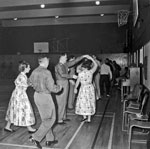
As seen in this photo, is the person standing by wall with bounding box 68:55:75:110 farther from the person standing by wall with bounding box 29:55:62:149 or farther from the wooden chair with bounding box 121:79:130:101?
the person standing by wall with bounding box 29:55:62:149

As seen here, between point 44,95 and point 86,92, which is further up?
point 44,95

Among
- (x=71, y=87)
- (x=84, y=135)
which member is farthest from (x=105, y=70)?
Result: (x=84, y=135)

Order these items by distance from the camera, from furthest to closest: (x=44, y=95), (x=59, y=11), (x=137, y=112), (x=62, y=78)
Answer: (x=59, y=11)
(x=62, y=78)
(x=137, y=112)
(x=44, y=95)

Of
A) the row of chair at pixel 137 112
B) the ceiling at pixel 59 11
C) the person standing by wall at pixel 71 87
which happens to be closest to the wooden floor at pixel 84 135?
the row of chair at pixel 137 112

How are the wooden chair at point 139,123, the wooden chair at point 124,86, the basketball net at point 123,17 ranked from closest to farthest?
the wooden chair at point 139,123, the wooden chair at point 124,86, the basketball net at point 123,17

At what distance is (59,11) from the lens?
50.9ft

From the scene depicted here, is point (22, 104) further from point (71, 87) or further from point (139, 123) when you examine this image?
point (71, 87)

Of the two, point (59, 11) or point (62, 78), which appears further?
point (59, 11)

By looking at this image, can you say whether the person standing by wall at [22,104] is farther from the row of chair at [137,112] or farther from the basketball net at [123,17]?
the basketball net at [123,17]

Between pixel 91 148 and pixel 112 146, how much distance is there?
0.38m

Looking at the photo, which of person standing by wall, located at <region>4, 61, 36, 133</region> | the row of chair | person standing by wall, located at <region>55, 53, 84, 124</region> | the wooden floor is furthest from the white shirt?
person standing by wall, located at <region>4, 61, 36, 133</region>

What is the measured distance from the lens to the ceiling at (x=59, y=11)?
1371cm

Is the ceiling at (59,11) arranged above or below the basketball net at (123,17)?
above

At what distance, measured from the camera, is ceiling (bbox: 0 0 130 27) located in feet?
45.0
